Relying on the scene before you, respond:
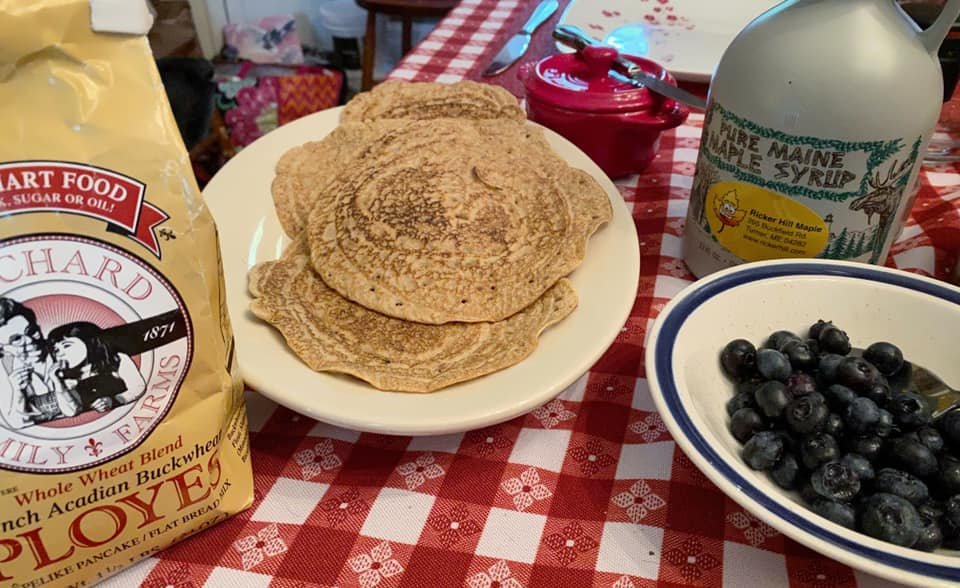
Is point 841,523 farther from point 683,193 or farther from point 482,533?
point 683,193

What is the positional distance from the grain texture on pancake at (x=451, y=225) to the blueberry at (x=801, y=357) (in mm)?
231

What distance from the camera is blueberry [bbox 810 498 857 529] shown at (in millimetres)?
546

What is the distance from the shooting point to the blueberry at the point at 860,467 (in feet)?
1.87

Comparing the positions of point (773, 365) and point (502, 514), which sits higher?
point (773, 365)

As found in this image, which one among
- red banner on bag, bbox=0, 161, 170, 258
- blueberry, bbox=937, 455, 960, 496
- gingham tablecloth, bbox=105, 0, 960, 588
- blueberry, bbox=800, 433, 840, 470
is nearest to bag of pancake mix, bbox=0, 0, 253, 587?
red banner on bag, bbox=0, 161, 170, 258

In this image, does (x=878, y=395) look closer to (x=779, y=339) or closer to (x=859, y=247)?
(x=779, y=339)

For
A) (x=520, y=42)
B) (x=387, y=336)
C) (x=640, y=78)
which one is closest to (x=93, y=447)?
(x=387, y=336)

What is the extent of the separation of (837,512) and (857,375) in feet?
0.43

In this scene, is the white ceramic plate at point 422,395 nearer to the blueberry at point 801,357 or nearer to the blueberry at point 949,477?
the blueberry at point 801,357

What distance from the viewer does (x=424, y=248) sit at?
795 millimetres

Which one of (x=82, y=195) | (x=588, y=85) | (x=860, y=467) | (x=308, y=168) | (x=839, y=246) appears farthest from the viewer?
(x=588, y=85)

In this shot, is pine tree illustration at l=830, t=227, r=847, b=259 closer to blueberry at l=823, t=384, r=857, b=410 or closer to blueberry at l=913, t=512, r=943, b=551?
blueberry at l=823, t=384, r=857, b=410

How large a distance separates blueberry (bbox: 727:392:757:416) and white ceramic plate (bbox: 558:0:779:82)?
2.78 ft

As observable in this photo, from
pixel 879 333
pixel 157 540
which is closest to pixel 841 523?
pixel 879 333
